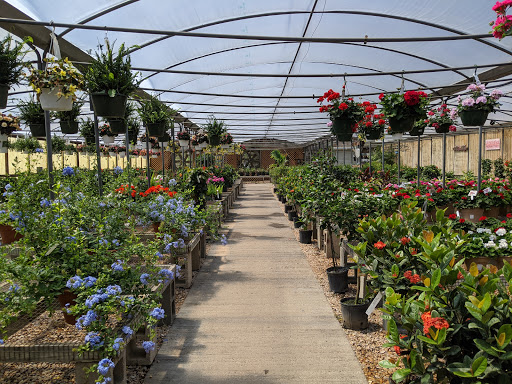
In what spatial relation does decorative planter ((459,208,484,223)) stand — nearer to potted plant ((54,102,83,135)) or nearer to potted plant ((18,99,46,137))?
potted plant ((54,102,83,135))

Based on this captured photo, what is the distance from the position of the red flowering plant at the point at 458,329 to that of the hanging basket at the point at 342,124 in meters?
3.93

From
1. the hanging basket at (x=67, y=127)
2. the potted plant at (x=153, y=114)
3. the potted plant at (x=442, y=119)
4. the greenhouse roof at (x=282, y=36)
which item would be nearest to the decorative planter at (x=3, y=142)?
the hanging basket at (x=67, y=127)

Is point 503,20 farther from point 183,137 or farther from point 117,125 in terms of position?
point 183,137

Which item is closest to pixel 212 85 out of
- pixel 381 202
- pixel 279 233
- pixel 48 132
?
pixel 279 233

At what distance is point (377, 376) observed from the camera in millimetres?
2885

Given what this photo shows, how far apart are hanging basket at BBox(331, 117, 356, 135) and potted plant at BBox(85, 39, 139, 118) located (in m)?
3.15

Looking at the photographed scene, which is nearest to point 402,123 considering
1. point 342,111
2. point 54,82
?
point 342,111

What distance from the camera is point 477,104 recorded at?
493 centimetres

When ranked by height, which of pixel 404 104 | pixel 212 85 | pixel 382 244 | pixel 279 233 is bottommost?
pixel 279 233

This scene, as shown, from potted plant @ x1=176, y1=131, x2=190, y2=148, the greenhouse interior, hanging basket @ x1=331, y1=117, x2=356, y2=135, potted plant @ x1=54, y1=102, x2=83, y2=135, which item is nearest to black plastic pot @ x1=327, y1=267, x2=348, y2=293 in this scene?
the greenhouse interior

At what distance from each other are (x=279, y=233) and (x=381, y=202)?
3.76 m

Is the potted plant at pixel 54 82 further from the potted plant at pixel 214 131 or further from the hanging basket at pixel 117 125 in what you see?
the potted plant at pixel 214 131

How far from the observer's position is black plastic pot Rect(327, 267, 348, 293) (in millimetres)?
4617

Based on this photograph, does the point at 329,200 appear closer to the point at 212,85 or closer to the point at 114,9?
the point at 114,9
